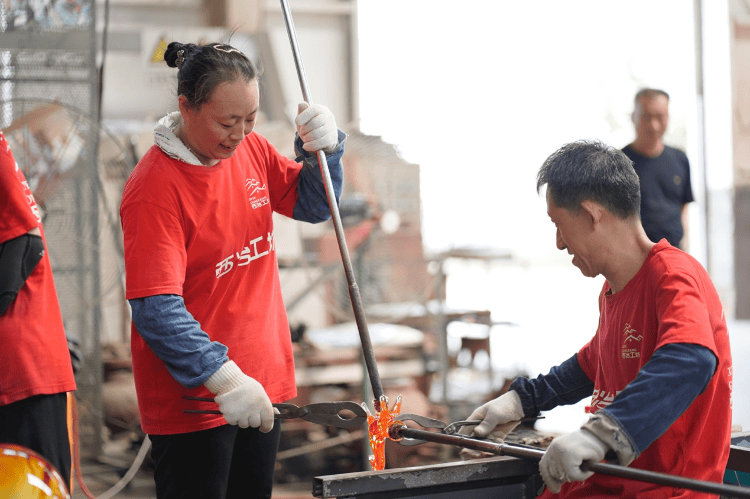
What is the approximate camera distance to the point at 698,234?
16.2 ft

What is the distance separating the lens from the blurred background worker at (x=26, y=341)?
1.64 m

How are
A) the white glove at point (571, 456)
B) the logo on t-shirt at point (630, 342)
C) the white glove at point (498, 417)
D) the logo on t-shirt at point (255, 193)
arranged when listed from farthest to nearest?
the logo on t-shirt at point (255, 193) < the white glove at point (498, 417) < the logo on t-shirt at point (630, 342) < the white glove at point (571, 456)

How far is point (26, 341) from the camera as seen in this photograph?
1.68 m

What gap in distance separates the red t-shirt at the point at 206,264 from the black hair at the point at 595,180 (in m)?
0.71

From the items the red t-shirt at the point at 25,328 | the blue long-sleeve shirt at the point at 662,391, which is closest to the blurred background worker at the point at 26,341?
the red t-shirt at the point at 25,328

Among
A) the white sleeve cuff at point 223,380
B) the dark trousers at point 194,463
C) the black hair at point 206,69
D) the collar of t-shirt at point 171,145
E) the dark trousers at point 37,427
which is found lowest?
the dark trousers at point 194,463

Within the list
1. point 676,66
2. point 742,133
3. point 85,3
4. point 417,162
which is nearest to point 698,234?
point 742,133

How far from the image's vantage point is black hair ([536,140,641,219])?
136 centimetres

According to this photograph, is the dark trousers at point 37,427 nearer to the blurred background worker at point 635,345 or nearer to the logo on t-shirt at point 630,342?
the blurred background worker at point 635,345

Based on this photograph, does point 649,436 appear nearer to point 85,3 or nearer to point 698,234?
point 85,3

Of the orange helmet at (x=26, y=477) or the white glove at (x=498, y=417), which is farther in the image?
the white glove at (x=498, y=417)

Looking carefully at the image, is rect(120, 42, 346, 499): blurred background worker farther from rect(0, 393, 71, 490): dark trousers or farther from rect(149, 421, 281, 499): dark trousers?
rect(0, 393, 71, 490): dark trousers

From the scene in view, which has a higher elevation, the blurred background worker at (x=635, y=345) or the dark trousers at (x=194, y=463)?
the blurred background worker at (x=635, y=345)

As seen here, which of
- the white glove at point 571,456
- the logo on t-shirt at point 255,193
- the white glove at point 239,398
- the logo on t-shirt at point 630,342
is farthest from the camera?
the logo on t-shirt at point 255,193
